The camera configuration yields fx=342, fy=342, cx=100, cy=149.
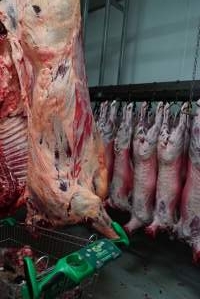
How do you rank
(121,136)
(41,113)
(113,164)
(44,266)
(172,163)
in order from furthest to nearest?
(113,164) → (121,136) → (172,163) → (44,266) → (41,113)

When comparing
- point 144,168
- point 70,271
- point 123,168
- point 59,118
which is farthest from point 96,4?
point 70,271

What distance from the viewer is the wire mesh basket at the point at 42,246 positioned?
1.20 m

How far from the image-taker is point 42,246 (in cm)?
160

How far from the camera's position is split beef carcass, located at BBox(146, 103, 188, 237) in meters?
1.76

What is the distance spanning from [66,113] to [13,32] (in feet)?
0.97

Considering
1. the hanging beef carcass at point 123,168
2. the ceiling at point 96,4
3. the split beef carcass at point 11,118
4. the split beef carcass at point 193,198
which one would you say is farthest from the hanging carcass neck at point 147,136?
the ceiling at point 96,4

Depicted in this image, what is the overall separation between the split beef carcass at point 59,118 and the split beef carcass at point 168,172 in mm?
839

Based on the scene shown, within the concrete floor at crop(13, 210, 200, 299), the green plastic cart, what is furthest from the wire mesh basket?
the concrete floor at crop(13, 210, 200, 299)

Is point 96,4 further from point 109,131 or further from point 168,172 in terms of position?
point 168,172

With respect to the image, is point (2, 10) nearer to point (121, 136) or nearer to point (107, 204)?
point (121, 136)

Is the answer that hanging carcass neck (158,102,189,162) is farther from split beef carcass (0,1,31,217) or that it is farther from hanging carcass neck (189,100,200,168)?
split beef carcass (0,1,31,217)

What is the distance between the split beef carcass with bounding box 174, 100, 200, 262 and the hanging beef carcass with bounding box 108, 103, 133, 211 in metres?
0.42

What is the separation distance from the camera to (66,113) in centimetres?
96

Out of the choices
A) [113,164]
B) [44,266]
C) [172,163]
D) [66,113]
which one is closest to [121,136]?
[113,164]
